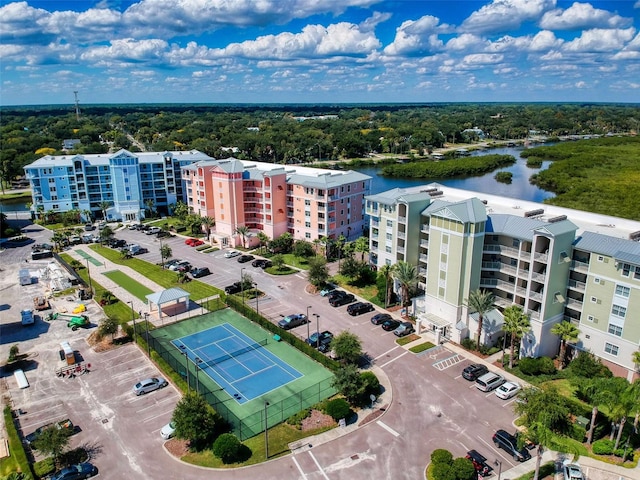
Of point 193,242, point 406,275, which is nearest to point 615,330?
point 406,275

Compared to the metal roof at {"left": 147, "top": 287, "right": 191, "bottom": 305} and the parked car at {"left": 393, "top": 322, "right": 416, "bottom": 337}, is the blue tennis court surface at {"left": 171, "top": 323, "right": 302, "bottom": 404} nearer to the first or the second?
the metal roof at {"left": 147, "top": 287, "right": 191, "bottom": 305}

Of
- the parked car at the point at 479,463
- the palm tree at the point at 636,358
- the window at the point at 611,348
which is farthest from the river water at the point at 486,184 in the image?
the parked car at the point at 479,463

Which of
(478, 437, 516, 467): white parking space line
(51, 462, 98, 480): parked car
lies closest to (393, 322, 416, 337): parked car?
(478, 437, 516, 467): white parking space line

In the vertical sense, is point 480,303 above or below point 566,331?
above

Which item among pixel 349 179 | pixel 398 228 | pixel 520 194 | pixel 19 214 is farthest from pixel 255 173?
pixel 520 194

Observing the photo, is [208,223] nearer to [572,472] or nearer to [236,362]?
[236,362]

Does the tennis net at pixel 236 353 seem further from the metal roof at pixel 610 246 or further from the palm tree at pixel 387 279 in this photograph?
the metal roof at pixel 610 246
